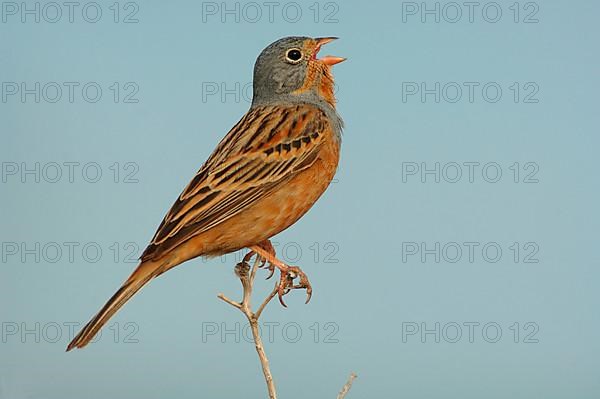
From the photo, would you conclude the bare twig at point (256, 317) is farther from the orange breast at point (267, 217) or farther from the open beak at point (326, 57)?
the open beak at point (326, 57)

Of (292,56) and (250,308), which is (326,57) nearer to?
(292,56)

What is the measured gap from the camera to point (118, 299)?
4695mm

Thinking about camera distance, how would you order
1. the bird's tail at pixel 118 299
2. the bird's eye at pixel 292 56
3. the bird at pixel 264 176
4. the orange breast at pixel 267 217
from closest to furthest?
the bird's tail at pixel 118 299 < the bird at pixel 264 176 < the orange breast at pixel 267 217 < the bird's eye at pixel 292 56

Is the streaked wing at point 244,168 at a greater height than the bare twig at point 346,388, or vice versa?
the streaked wing at point 244,168

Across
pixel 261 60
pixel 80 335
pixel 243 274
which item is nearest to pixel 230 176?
pixel 243 274

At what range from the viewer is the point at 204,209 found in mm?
4906

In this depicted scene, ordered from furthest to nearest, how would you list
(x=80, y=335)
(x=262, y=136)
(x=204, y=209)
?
1. (x=262, y=136)
2. (x=204, y=209)
3. (x=80, y=335)

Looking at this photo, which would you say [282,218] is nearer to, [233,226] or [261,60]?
[233,226]

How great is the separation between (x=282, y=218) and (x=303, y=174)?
37 cm

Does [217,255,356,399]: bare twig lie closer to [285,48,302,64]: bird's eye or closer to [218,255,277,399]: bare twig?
[218,255,277,399]: bare twig

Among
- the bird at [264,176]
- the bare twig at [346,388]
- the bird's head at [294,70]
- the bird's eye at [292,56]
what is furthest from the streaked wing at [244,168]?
the bare twig at [346,388]

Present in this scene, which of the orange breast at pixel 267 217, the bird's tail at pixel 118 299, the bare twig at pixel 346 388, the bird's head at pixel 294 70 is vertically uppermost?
the bird's head at pixel 294 70

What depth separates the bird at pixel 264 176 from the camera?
4.82 metres

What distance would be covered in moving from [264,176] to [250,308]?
951 mm
